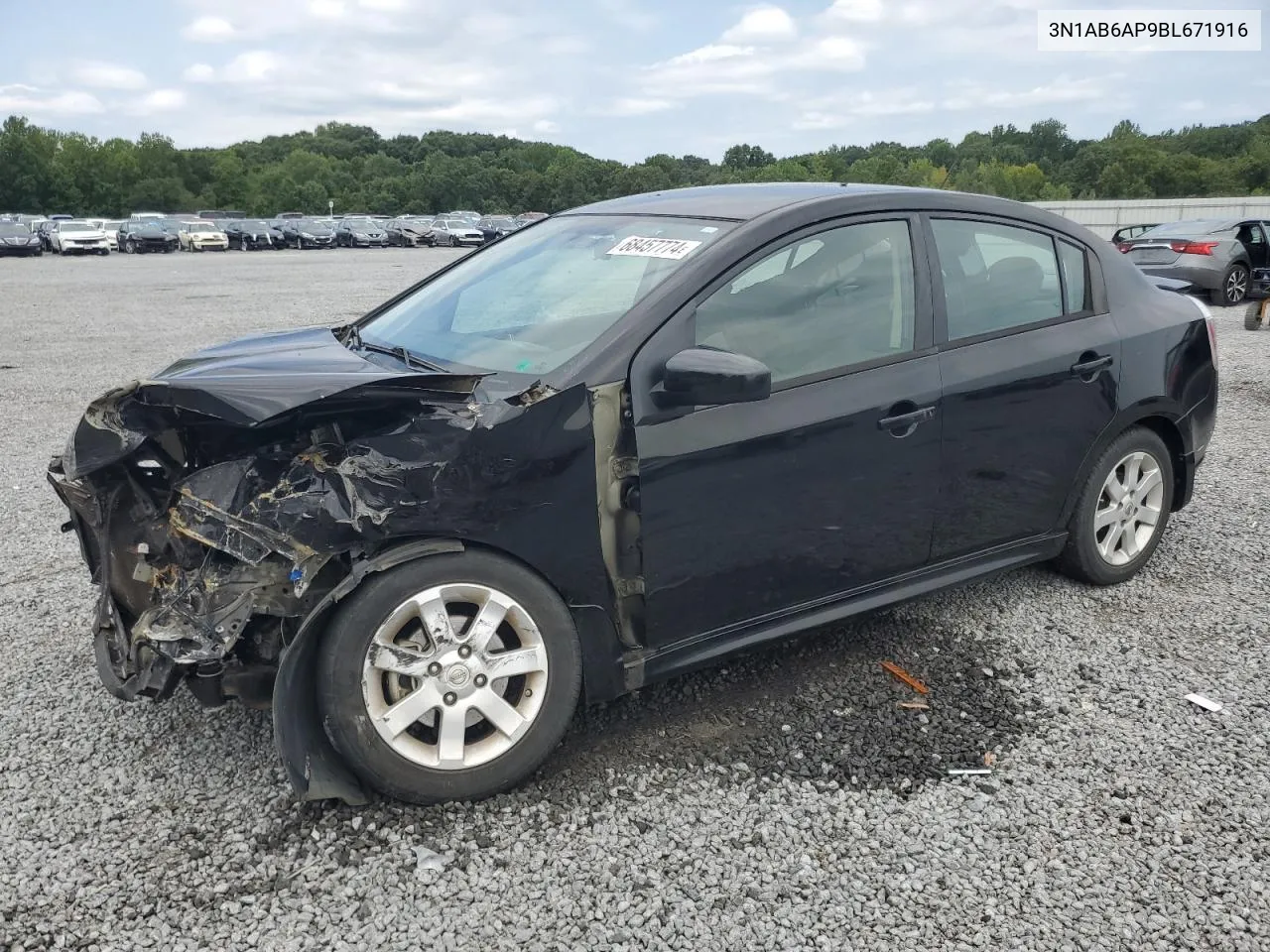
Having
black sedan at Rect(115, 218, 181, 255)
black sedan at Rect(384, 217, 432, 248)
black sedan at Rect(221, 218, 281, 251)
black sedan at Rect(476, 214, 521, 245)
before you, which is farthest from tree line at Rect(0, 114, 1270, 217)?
black sedan at Rect(115, 218, 181, 255)

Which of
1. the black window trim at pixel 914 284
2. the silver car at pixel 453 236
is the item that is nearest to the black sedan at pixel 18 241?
the silver car at pixel 453 236

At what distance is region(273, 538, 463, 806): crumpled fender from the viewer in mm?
2625

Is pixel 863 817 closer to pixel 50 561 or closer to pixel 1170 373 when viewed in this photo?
pixel 1170 373

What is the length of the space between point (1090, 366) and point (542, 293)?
2.18 meters

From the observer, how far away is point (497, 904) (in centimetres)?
247

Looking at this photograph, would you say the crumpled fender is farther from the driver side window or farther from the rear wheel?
the rear wheel

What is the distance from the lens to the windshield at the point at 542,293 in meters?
3.17

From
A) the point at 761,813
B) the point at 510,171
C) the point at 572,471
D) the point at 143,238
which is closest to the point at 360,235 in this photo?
the point at 143,238

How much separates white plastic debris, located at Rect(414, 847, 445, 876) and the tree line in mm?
65792

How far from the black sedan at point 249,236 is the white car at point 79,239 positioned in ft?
20.9

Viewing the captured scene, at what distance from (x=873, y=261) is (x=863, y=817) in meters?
1.86

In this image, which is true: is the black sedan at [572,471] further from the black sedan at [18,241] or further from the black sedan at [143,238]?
the black sedan at [143,238]

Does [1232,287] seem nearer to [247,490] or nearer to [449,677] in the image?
[449,677]

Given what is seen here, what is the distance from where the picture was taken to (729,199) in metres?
3.69
